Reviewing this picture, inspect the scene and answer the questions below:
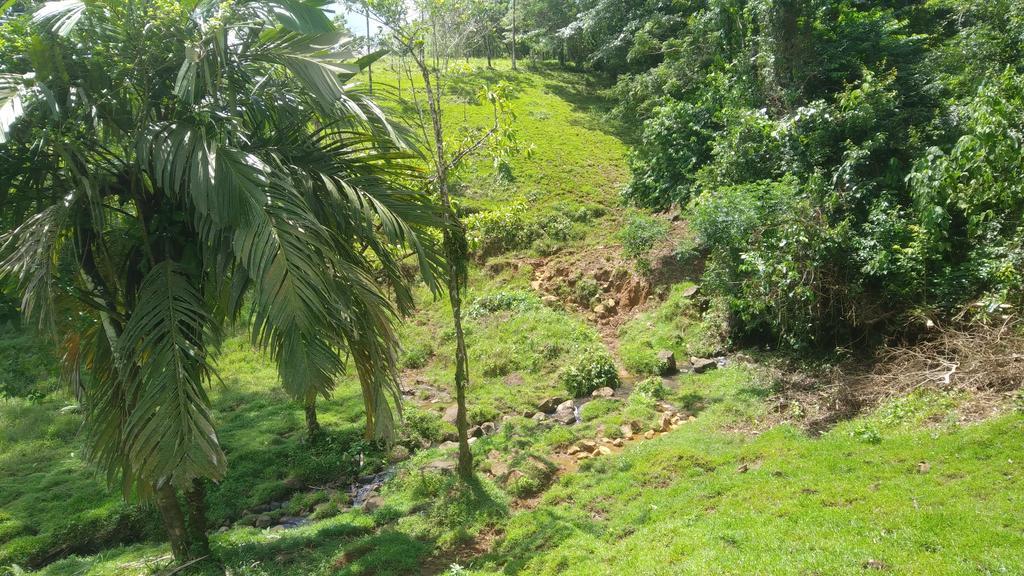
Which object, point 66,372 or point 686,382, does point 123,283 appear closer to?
point 66,372

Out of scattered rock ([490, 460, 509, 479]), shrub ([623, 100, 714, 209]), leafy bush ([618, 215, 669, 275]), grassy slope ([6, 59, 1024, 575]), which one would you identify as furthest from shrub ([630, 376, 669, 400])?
shrub ([623, 100, 714, 209])

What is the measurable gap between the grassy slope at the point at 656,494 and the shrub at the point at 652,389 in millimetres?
235

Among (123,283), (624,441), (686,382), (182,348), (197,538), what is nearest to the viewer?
(182,348)

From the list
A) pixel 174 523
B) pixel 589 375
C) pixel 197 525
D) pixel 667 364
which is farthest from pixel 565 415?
pixel 174 523

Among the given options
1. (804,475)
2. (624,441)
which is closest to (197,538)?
(624,441)

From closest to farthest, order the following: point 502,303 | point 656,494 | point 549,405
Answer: point 656,494 → point 549,405 → point 502,303

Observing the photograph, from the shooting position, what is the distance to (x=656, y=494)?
8.16 m

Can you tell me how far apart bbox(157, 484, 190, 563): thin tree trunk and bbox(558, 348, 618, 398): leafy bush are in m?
7.69

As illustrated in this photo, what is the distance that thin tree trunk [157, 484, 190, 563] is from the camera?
273 inches

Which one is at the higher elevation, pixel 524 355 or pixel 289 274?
pixel 289 274

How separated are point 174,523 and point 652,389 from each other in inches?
315

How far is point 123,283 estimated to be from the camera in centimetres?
677

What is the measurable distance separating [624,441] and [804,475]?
3.32 m

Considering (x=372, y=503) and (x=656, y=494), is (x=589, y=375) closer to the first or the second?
(x=656, y=494)
